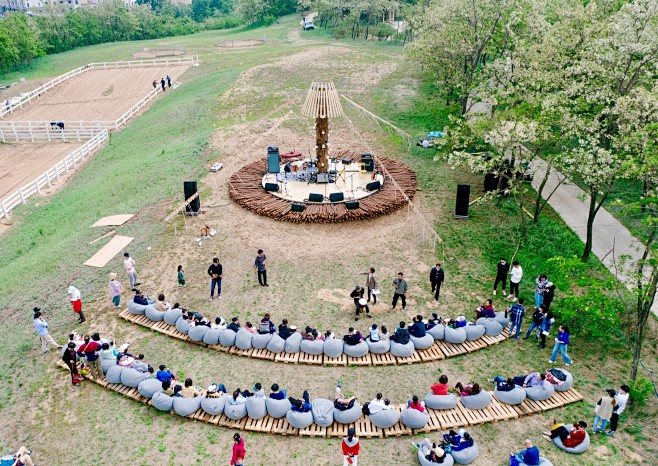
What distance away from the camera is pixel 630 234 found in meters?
22.7

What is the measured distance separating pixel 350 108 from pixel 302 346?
26.5 m

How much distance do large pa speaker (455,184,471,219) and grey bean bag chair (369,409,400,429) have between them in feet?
40.8

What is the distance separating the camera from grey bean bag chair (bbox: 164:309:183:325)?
1705cm

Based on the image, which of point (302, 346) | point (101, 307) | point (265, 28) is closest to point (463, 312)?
point (302, 346)

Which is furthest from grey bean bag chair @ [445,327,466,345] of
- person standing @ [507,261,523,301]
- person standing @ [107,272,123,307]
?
person standing @ [107,272,123,307]

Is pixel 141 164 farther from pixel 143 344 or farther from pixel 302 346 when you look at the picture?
pixel 302 346

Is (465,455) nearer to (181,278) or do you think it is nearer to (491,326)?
(491,326)

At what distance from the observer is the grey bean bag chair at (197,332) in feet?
53.2

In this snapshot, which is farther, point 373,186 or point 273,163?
point 273,163

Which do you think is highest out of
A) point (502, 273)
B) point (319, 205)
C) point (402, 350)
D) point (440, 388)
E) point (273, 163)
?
point (273, 163)

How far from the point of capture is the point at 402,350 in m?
15.6

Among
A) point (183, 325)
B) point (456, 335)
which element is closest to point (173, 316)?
point (183, 325)

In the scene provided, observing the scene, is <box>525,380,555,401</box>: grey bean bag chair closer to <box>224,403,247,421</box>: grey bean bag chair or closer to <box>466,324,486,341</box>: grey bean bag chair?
<box>466,324,486,341</box>: grey bean bag chair

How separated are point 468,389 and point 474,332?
272cm
